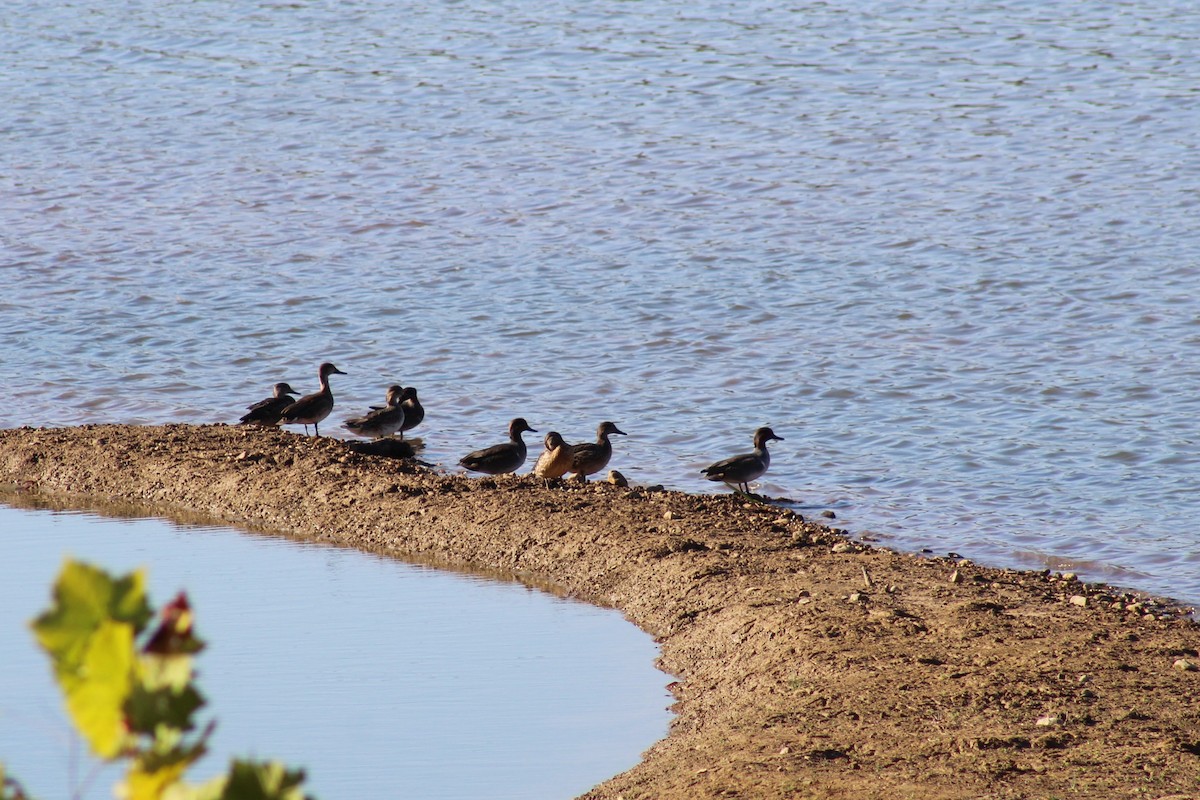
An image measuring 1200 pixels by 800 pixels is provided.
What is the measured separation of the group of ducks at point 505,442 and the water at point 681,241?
423mm

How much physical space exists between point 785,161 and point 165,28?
17.9m

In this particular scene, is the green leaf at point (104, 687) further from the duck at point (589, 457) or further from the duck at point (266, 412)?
the duck at point (266, 412)

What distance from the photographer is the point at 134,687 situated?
227cm

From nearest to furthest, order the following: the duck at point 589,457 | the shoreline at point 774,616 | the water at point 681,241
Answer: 1. the shoreline at point 774,616
2. the duck at point 589,457
3. the water at point 681,241

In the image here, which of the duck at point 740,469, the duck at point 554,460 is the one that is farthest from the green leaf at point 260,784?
the duck at point 554,460

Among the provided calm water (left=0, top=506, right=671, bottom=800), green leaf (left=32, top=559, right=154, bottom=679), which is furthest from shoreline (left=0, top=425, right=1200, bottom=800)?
green leaf (left=32, top=559, right=154, bottom=679)

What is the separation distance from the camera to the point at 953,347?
15742 millimetres

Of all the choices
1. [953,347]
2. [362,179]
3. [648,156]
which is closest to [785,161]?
[648,156]

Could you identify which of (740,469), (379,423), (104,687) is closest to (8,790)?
(104,687)

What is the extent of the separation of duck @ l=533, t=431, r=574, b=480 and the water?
0.79 m

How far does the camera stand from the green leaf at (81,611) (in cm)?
221

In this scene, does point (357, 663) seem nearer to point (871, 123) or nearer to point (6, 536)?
point (6, 536)

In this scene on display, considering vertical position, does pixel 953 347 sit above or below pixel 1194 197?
below

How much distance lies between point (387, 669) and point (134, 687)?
6.14 metres
